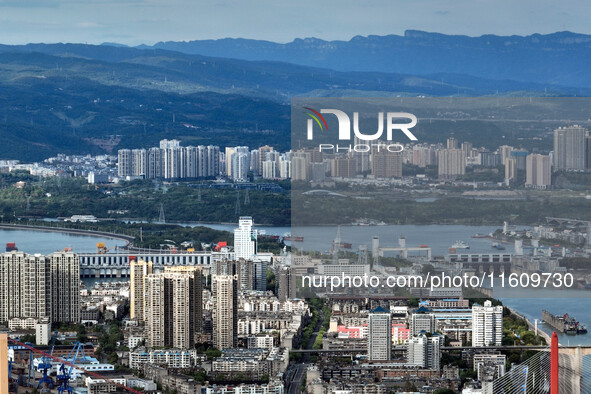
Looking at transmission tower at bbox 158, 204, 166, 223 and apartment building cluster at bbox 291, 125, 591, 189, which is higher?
apartment building cluster at bbox 291, 125, 591, 189

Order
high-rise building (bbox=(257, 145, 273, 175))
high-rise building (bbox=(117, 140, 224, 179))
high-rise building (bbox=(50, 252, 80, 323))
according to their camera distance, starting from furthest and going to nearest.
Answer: high-rise building (bbox=(117, 140, 224, 179)), high-rise building (bbox=(257, 145, 273, 175)), high-rise building (bbox=(50, 252, 80, 323))

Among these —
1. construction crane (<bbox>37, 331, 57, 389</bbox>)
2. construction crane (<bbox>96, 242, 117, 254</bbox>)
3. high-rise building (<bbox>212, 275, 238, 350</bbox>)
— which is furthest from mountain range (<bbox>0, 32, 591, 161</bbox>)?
construction crane (<bbox>37, 331, 57, 389</bbox>)

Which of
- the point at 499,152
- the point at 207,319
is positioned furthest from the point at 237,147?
the point at 499,152

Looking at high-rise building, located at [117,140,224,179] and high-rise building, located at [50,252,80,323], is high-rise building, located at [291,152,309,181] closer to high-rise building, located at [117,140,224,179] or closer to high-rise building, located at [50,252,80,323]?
high-rise building, located at [50,252,80,323]

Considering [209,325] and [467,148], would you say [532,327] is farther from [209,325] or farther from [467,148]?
[209,325]

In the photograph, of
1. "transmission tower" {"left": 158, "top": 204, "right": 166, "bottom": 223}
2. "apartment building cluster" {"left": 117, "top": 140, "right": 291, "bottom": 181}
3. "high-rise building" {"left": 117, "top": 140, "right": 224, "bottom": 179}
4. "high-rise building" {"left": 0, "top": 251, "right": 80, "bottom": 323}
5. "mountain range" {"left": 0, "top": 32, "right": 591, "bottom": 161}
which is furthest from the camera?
"mountain range" {"left": 0, "top": 32, "right": 591, "bottom": 161}

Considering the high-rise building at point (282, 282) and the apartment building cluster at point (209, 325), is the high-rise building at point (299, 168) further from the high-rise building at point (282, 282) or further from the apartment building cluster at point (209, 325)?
the high-rise building at point (282, 282)
